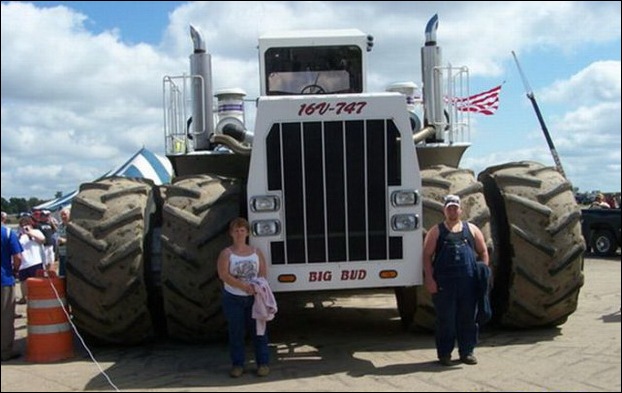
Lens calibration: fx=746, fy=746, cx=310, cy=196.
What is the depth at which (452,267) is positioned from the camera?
20.3 ft

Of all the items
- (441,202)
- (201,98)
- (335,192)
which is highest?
(201,98)

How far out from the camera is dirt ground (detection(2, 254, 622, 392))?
5.79 m

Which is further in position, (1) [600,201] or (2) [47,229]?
(1) [600,201]

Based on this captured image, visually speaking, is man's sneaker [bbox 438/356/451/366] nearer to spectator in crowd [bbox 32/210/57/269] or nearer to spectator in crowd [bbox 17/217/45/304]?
spectator in crowd [bbox 17/217/45/304]

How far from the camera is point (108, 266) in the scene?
21.7 feet

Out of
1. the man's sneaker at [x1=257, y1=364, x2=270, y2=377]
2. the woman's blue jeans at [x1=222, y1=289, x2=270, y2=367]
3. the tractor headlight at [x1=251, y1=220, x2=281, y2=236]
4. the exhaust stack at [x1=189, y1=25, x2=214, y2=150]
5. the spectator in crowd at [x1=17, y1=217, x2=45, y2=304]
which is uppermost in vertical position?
the exhaust stack at [x1=189, y1=25, x2=214, y2=150]

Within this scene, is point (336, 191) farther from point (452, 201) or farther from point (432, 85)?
point (432, 85)

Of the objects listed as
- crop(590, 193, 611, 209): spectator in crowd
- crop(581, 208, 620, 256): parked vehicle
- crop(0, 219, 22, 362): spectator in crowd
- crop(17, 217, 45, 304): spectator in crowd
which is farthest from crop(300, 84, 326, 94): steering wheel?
crop(581, 208, 620, 256): parked vehicle

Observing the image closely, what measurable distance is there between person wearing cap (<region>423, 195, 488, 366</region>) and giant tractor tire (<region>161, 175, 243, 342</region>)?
71.6 inches

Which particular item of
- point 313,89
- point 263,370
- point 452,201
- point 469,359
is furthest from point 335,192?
point 313,89

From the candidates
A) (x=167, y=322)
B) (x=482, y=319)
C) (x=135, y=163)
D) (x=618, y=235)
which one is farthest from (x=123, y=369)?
(x=135, y=163)

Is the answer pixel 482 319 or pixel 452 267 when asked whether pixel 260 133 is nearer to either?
pixel 452 267

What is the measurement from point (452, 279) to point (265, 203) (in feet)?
5.54

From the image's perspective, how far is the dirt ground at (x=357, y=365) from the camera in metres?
5.79
